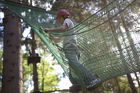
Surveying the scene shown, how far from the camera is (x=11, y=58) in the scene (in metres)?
1.63

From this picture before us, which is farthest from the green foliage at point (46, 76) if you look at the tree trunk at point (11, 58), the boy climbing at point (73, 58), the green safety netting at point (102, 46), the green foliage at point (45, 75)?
the boy climbing at point (73, 58)

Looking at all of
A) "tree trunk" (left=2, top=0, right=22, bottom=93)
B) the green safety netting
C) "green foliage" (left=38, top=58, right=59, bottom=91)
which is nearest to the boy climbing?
the green safety netting

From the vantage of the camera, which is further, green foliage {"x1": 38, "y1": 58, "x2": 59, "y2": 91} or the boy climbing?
green foliage {"x1": 38, "y1": 58, "x2": 59, "y2": 91}

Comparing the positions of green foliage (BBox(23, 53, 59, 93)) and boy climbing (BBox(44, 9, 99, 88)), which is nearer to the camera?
boy climbing (BBox(44, 9, 99, 88))

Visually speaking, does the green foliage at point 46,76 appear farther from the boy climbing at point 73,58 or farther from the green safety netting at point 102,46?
the boy climbing at point 73,58

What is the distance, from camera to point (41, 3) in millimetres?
3842

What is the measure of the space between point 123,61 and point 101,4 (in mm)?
2908

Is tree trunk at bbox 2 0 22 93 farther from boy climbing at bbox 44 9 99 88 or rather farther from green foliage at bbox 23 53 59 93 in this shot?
green foliage at bbox 23 53 59 93

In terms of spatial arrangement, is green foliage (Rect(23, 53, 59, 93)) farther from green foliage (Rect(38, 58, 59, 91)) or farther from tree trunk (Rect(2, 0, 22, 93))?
tree trunk (Rect(2, 0, 22, 93))

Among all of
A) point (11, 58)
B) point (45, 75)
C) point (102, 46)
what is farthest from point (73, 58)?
point (45, 75)

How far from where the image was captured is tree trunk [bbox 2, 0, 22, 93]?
59.2 inches

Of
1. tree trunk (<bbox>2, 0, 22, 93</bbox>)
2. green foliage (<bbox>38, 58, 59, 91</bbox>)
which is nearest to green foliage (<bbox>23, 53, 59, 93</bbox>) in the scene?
green foliage (<bbox>38, 58, 59, 91</bbox>)

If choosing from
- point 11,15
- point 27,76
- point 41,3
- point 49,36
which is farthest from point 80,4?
point 27,76

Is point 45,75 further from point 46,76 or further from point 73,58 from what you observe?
point 73,58
